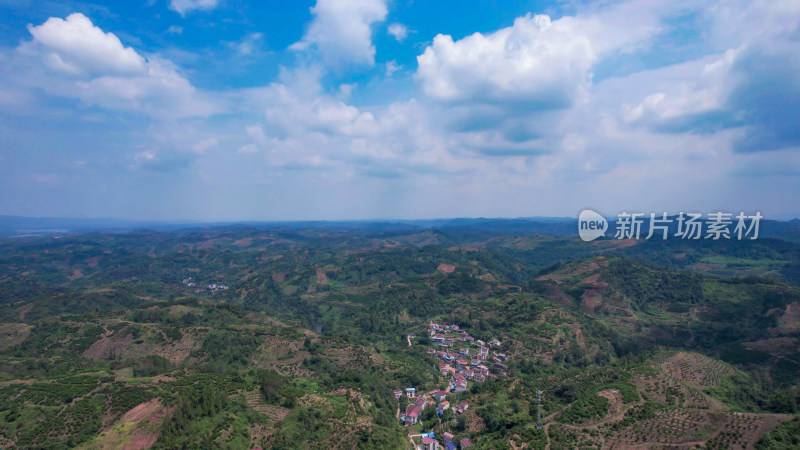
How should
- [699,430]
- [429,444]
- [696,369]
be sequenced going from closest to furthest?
[699,430], [429,444], [696,369]

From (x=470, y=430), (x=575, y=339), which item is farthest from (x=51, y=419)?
(x=575, y=339)

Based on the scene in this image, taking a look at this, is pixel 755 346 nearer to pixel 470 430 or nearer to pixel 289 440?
pixel 470 430

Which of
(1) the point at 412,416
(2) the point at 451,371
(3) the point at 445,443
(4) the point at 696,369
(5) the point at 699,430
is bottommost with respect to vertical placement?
(2) the point at 451,371

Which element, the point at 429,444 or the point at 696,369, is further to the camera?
the point at 696,369

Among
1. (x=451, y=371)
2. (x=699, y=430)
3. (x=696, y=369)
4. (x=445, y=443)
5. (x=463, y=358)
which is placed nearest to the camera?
(x=699, y=430)

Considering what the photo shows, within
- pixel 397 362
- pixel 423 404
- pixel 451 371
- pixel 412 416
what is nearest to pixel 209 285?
pixel 397 362

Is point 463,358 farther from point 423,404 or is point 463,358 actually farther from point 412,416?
point 412,416
